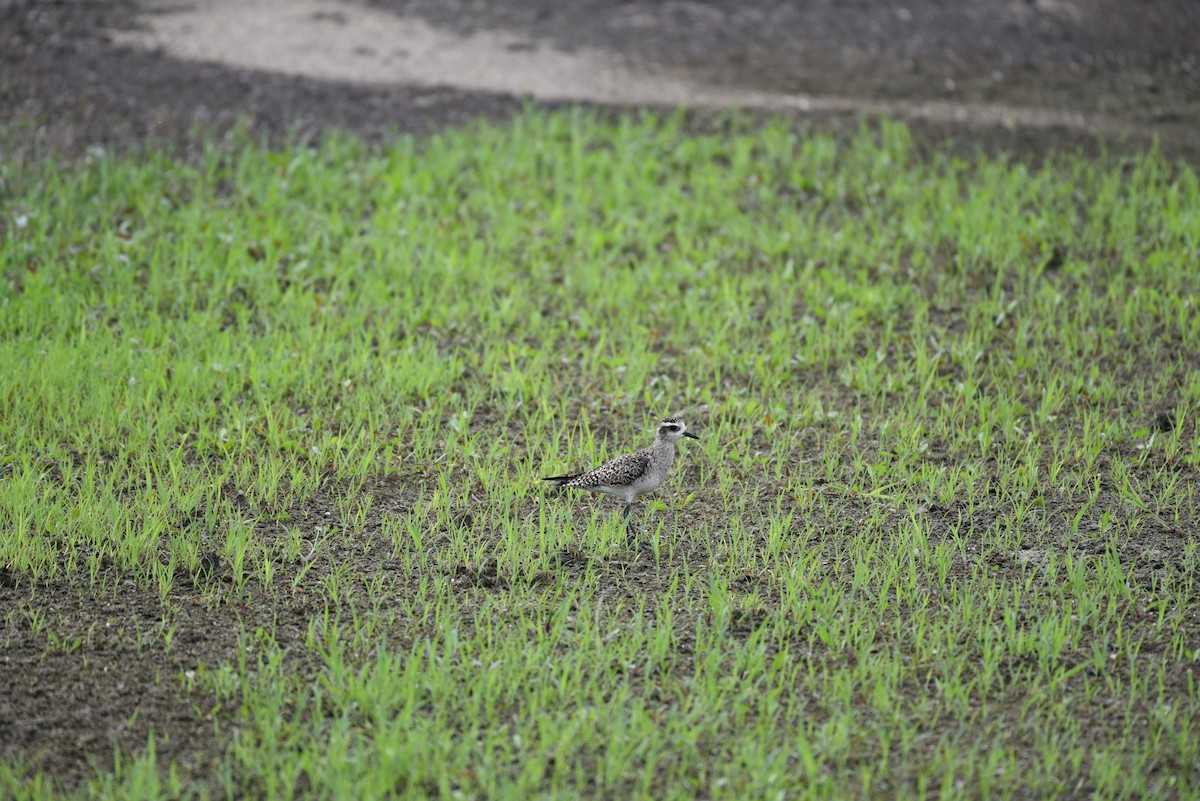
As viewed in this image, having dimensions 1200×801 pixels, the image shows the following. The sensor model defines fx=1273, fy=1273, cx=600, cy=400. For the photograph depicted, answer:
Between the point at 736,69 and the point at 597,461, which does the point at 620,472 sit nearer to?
the point at 597,461

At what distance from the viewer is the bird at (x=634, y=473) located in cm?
639

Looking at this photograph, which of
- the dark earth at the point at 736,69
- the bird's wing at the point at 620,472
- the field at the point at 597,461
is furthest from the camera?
the dark earth at the point at 736,69

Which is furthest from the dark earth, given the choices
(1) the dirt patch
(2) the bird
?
(2) the bird

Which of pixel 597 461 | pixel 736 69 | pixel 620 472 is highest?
pixel 736 69

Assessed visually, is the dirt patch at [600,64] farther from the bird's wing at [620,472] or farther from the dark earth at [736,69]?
the bird's wing at [620,472]

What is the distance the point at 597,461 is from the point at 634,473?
81 centimetres

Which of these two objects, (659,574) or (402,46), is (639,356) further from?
(402,46)

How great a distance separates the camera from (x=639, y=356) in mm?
8289

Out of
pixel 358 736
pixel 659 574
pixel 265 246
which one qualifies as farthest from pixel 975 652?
pixel 265 246

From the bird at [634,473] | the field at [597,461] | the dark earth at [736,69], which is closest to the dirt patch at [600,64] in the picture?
the dark earth at [736,69]

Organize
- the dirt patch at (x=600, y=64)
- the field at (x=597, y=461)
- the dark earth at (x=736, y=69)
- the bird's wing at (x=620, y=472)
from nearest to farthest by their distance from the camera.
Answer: the field at (x=597, y=461)
the bird's wing at (x=620, y=472)
the dark earth at (x=736, y=69)
the dirt patch at (x=600, y=64)

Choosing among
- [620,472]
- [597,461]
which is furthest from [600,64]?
[620,472]

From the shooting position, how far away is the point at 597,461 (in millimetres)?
7168

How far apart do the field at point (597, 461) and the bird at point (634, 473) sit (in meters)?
0.22
